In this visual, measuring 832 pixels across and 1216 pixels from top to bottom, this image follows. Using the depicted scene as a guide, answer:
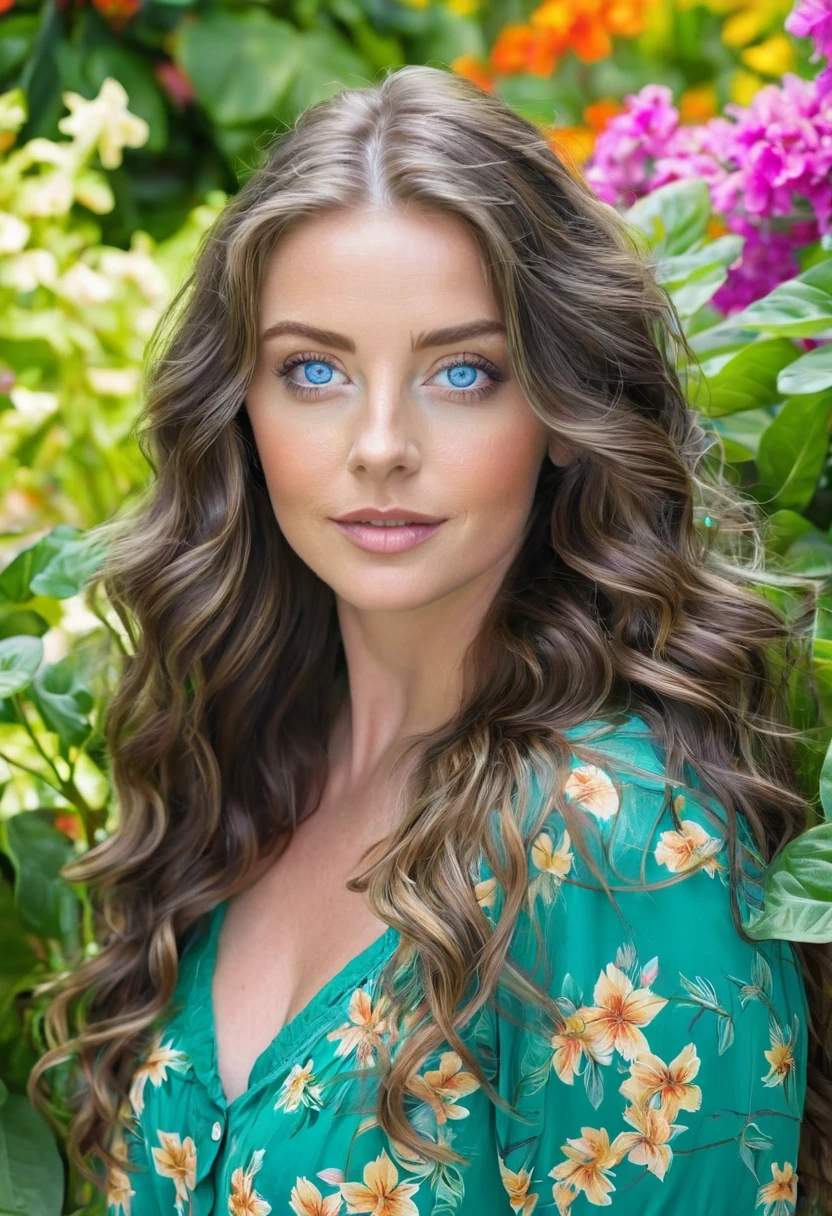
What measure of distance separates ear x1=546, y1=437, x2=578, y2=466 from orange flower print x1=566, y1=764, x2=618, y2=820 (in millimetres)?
279

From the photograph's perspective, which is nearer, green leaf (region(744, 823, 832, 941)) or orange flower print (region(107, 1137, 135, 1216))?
green leaf (region(744, 823, 832, 941))

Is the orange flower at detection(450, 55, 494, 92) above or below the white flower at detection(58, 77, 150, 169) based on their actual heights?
above

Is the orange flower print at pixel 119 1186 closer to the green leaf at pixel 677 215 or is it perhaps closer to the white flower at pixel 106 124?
the green leaf at pixel 677 215

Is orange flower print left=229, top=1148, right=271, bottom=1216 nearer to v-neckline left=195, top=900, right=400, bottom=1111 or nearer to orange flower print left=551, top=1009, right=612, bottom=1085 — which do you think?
v-neckline left=195, top=900, right=400, bottom=1111

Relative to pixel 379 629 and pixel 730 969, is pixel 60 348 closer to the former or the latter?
pixel 379 629

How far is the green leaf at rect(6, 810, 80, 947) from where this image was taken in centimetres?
146

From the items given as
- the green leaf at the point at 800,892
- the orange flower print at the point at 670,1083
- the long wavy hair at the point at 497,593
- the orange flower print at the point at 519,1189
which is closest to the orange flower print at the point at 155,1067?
the long wavy hair at the point at 497,593

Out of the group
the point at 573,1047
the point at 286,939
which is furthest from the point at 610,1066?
the point at 286,939

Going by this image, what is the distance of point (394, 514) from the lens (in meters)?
1.16

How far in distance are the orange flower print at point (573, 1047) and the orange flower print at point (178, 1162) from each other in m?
0.40

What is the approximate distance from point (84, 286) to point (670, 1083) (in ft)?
5.47

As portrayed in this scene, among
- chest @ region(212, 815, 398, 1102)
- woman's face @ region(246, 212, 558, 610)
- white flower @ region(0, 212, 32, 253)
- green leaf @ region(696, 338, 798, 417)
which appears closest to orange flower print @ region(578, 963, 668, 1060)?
chest @ region(212, 815, 398, 1102)

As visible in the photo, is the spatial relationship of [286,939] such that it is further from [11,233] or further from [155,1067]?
[11,233]

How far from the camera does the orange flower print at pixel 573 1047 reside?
105cm
